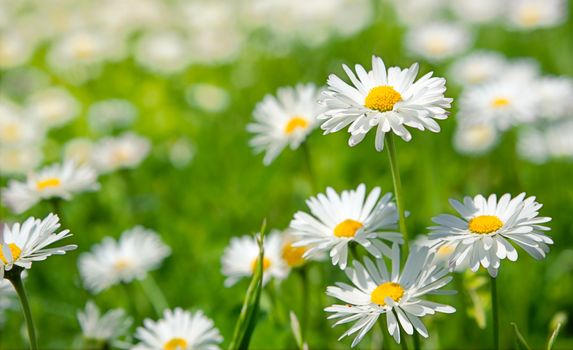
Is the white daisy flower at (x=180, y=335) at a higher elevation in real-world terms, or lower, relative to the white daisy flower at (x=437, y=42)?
lower

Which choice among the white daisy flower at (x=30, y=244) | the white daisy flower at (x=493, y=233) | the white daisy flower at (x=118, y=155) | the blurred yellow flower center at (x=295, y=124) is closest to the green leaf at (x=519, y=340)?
the white daisy flower at (x=493, y=233)

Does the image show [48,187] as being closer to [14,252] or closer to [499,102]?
[14,252]

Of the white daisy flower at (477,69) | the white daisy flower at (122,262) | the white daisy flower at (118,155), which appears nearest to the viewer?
the white daisy flower at (122,262)

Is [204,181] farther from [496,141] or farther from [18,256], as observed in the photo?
[18,256]

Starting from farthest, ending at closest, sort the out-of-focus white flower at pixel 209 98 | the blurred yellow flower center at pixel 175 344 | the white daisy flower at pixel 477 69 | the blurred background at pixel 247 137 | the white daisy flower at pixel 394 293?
the out-of-focus white flower at pixel 209 98 < the white daisy flower at pixel 477 69 < the blurred background at pixel 247 137 < the blurred yellow flower center at pixel 175 344 < the white daisy flower at pixel 394 293

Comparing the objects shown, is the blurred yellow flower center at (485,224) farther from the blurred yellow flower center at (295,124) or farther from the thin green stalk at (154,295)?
the thin green stalk at (154,295)

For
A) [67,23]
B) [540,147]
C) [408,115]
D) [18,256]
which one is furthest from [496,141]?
[67,23]
